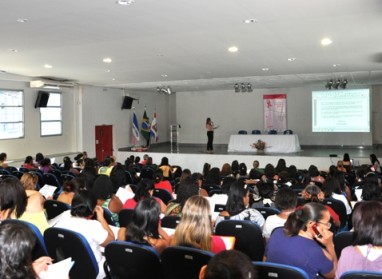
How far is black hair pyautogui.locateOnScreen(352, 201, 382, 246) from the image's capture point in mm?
2436

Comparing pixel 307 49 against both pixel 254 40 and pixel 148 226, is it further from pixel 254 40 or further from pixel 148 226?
pixel 148 226

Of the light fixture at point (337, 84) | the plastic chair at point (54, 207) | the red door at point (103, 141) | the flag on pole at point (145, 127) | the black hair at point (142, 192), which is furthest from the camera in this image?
the flag on pole at point (145, 127)

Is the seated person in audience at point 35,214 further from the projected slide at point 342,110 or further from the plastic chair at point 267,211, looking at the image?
the projected slide at point 342,110

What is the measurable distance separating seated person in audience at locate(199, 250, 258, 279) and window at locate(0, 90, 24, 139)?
1279cm

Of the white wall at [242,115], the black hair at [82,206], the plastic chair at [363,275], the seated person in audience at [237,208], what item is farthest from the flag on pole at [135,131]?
the plastic chair at [363,275]

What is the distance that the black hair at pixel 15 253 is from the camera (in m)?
1.74

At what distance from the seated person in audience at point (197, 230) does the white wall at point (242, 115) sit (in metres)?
18.4

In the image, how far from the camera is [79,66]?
11281 millimetres

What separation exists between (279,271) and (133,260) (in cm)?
108

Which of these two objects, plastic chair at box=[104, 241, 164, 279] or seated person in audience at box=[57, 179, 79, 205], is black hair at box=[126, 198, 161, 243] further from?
seated person in audience at box=[57, 179, 79, 205]

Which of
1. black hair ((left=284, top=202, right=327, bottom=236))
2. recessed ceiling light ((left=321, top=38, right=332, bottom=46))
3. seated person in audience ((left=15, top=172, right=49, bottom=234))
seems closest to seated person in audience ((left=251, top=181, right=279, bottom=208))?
black hair ((left=284, top=202, right=327, bottom=236))

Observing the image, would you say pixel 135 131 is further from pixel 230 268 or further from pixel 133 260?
pixel 230 268

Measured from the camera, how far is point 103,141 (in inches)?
699

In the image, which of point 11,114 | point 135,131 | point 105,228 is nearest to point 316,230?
point 105,228
